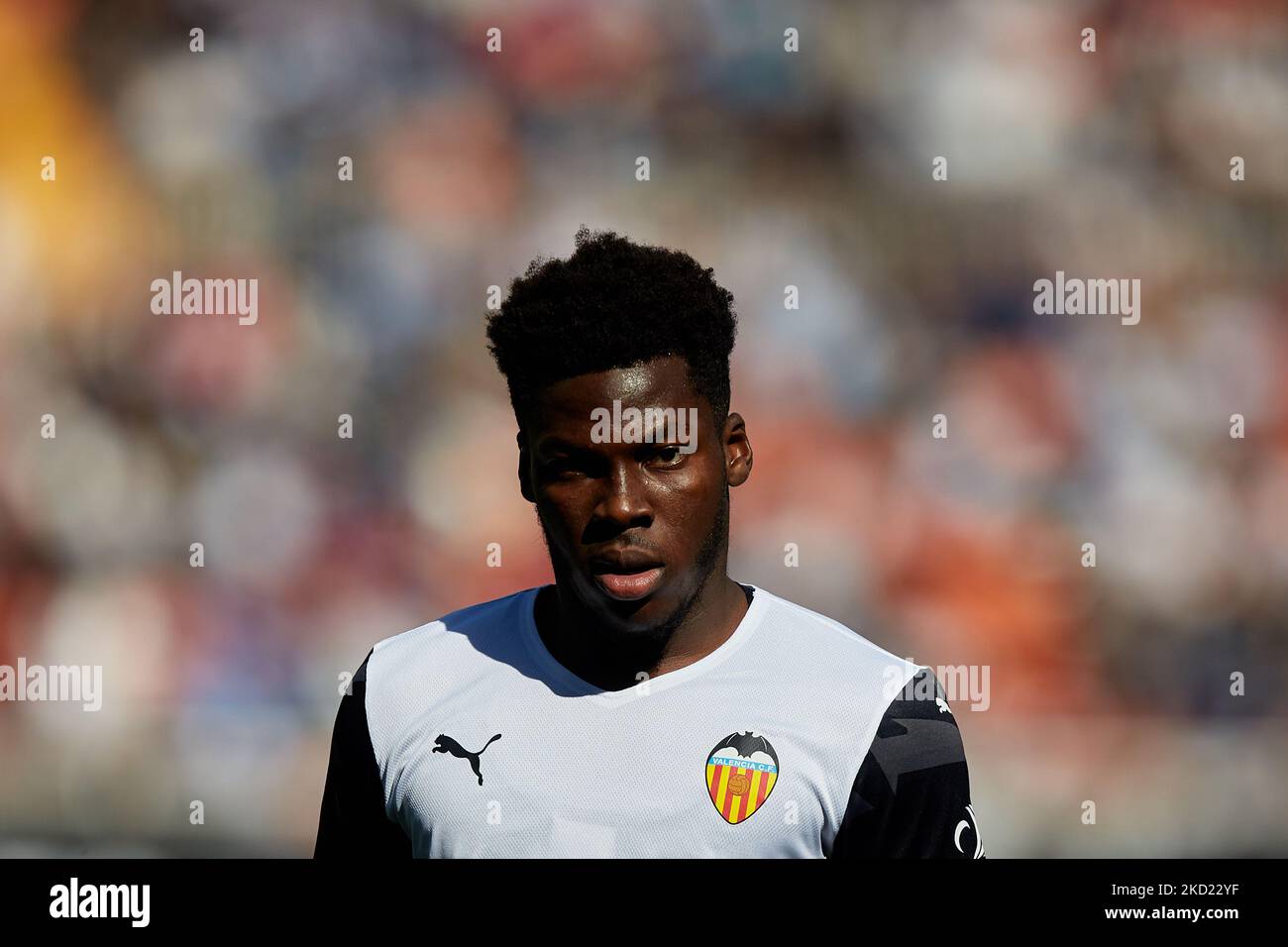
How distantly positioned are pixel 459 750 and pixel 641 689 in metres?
0.34

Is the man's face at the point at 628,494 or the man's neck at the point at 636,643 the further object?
the man's neck at the point at 636,643

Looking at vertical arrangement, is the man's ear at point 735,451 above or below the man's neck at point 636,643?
above

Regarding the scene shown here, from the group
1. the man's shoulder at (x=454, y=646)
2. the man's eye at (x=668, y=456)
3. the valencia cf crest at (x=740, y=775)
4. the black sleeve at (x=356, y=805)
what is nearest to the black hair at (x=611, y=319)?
the man's eye at (x=668, y=456)

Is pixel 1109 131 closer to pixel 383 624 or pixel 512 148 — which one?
pixel 512 148

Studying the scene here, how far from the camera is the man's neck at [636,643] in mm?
2105

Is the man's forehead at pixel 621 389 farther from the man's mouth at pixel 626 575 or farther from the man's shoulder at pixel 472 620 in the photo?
the man's shoulder at pixel 472 620

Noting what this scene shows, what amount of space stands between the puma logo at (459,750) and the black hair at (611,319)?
60 cm

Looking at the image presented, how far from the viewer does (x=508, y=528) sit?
4.33 m

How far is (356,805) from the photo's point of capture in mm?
2199

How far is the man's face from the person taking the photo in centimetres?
198

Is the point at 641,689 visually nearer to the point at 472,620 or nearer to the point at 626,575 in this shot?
the point at 626,575

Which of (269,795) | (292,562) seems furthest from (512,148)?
(269,795)

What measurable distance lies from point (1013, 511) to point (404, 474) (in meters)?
2.24

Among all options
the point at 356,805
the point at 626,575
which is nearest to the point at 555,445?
the point at 626,575
